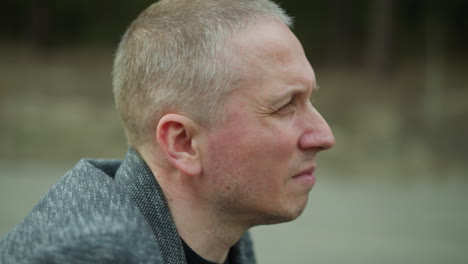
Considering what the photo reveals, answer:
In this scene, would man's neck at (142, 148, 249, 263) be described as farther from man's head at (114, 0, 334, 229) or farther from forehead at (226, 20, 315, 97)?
forehead at (226, 20, 315, 97)

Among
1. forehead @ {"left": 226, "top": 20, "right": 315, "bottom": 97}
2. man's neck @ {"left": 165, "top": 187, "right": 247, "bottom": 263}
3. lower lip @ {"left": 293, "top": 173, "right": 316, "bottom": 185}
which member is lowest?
man's neck @ {"left": 165, "top": 187, "right": 247, "bottom": 263}

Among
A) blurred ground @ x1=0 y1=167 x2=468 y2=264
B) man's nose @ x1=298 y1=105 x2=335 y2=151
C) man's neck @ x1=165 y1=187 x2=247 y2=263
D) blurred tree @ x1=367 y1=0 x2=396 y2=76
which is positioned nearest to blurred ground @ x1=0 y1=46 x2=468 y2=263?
blurred ground @ x1=0 y1=167 x2=468 y2=264

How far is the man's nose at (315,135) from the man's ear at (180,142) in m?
0.33

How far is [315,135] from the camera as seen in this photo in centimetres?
185

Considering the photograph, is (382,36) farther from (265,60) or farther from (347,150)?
(265,60)

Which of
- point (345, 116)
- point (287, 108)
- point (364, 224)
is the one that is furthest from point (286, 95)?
point (345, 116)

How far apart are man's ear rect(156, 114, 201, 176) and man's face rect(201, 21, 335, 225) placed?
0.12ft

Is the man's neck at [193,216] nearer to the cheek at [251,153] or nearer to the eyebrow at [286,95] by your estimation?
the cheek at [251,153]

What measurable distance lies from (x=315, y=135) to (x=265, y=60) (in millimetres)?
282

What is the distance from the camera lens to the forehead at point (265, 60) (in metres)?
1.79

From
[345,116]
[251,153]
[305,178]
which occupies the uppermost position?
[251,153]

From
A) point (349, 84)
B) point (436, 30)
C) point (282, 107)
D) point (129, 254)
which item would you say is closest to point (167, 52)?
point (282, 107)

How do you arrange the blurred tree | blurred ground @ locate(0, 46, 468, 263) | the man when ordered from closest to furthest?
the man
blurred ground @ locate(0, 46, 468, 263)
the blurred tree

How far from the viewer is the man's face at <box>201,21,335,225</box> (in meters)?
1.80
